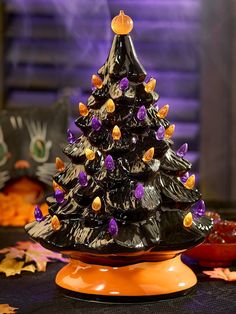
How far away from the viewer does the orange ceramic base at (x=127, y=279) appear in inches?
50.1

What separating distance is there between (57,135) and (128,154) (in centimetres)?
145

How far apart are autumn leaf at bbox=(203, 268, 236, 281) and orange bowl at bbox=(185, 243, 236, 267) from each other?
2 centimetres

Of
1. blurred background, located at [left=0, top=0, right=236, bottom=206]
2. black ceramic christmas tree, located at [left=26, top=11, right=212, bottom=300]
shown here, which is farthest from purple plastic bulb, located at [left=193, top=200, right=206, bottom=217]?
blurred background, located at [left=0, top=0, right=236, bottom=206]

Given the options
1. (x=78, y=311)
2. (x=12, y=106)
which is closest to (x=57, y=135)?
(x=12, y=106)

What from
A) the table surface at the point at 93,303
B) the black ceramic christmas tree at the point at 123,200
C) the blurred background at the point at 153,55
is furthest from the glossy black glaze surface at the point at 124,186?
the blurred background at the point at 153,55

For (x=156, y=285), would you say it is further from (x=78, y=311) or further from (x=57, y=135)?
(x=57, y=135)

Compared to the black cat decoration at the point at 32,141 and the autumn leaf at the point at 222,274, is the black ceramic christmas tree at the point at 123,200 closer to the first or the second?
the autumn leaf at the point at 222,274

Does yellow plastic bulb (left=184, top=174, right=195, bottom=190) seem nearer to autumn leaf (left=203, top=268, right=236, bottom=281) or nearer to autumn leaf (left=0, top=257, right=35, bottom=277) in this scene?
autumn leaf (left=203, top=268, right=236, bottom=281)

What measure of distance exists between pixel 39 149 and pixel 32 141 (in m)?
0.06

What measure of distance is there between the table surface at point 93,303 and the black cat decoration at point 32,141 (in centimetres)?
113

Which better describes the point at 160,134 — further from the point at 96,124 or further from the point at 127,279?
the point at 127,279

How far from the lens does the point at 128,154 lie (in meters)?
1.30

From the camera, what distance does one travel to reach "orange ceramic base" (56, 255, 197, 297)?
1.27 metres

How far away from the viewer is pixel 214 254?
150 centimetres
